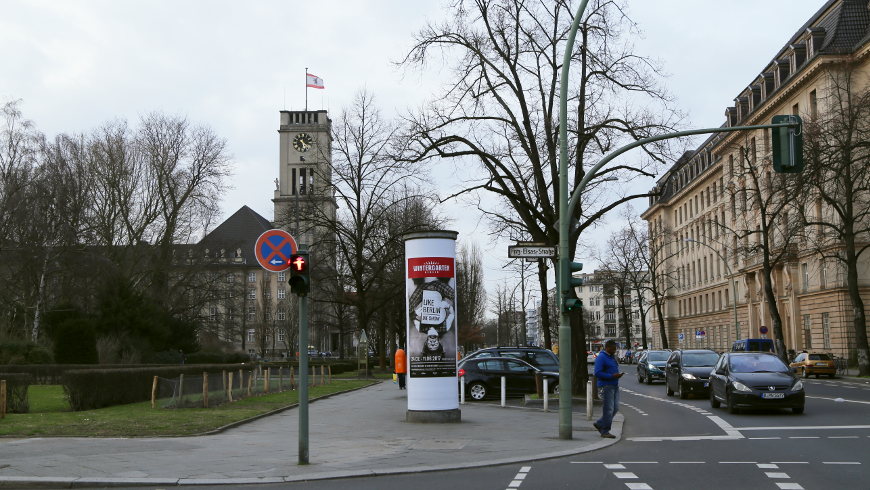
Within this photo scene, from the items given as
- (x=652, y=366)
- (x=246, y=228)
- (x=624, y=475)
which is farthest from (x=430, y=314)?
(x=246, y=228)

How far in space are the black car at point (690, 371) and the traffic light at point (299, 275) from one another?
60.1ft

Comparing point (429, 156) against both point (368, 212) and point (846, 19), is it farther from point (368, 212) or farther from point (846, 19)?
point (846, 19)

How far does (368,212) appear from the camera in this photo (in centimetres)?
5134

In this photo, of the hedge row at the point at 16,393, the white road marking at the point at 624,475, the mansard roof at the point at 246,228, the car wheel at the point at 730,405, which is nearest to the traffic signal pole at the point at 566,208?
the white road marking at the point at 624,475

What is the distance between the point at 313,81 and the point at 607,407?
213 ft

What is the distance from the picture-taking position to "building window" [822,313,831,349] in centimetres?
5651

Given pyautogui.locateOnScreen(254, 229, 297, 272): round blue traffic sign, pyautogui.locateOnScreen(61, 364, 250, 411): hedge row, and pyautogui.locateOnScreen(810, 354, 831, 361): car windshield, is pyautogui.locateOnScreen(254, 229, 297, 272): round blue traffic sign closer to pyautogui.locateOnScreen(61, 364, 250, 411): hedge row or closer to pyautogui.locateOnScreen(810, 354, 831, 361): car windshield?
pyautogui.locateOnScreen(61, 364, 250, 411): hedge row

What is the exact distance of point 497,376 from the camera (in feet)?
90.7

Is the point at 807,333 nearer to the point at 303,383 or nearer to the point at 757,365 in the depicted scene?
the point at 757,365

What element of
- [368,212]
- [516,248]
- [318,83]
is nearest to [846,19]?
[368,212]

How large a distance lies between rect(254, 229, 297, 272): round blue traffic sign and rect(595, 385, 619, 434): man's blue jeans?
6.70 metres

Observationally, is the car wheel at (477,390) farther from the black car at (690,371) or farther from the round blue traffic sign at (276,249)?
the round blue traffic sign at (276,249)

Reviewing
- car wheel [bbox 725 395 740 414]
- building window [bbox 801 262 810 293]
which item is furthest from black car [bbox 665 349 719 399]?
building window [bbox 801 262 810 293]

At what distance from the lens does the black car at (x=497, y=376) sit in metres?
27.5
